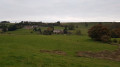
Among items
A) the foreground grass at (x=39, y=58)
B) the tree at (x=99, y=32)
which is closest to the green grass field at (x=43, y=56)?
the foreground grass at (x=39, y=58)

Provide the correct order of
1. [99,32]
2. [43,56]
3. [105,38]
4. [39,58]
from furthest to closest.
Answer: [99,32] < [105,38] < [43,56] < [39,58]

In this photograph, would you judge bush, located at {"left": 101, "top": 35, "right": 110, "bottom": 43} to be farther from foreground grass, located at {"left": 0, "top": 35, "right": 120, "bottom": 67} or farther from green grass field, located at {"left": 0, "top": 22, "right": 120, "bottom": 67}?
foreground grass, located at {"left": 0, "top": 35, "right": 120, "bottom": 67}

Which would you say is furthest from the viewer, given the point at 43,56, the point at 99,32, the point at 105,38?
the point at 99,32

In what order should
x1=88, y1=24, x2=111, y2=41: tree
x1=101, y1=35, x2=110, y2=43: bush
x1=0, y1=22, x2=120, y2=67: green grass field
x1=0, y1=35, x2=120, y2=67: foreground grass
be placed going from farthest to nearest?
x1=88, y1=24, x2=111, y2=41: tree → x1=101, y1=35, x2=110, y2=43: bush → x1=0, y1=22, x2=120, y2=67: green grass field → x1=0, y1=35, x2=120, y2=67: foreground grass

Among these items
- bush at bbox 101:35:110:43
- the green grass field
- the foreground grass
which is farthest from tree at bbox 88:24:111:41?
the foreground grass

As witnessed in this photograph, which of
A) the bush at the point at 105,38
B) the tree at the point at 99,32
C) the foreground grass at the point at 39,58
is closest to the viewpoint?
the foreground grass at the point at 39,58

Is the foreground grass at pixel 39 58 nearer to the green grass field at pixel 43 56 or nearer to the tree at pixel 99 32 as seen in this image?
the green grass field at pixel 43 56

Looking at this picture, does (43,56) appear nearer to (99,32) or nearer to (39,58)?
(39,58)

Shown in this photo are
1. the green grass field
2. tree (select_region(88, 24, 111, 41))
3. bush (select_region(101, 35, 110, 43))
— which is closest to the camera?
the green grass field

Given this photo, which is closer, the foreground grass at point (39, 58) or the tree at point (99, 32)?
the foreground grass at point (39, 58)

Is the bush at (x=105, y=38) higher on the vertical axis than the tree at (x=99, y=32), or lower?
lower

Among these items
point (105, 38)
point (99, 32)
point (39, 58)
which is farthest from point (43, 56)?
point (99, 32)

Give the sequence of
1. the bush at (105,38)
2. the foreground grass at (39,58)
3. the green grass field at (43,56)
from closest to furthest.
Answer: the foreground grass at (39,58), the green grass field at (43,56), the bush at (105,38)

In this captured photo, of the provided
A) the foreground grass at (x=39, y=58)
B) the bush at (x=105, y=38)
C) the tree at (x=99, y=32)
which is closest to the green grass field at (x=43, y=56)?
the foreground grass at (x=39, y=58)
